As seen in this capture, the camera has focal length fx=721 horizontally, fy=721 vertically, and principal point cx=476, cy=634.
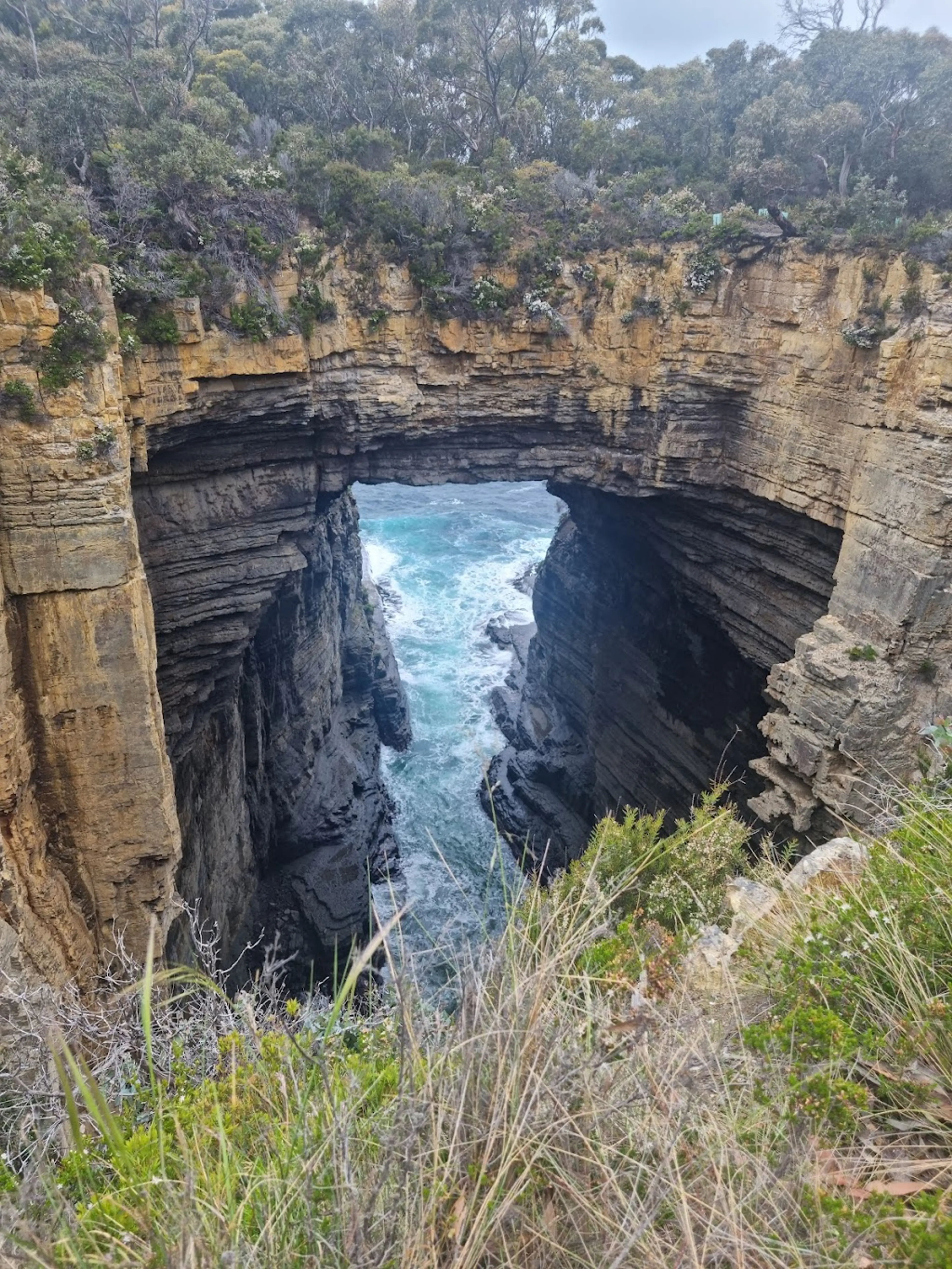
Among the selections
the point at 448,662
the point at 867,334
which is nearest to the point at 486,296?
the point at 867,334

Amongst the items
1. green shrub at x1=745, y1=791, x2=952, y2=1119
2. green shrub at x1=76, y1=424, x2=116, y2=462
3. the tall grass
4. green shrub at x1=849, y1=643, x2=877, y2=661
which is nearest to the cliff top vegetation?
green shrub at x1=76, y1=424, x2=116, y2=462

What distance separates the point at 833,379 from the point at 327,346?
7679 millimetres

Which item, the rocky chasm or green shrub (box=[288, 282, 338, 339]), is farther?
green shrub (box=[288, 282, 338, 339])

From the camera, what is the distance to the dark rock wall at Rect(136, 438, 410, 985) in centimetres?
1167

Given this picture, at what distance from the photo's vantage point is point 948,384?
355 inches

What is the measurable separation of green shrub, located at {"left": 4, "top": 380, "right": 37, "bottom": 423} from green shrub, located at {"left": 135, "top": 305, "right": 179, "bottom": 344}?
9.00 ft

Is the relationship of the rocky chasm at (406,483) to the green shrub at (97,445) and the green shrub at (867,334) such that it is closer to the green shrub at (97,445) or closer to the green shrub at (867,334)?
the green shrub at (97,445)

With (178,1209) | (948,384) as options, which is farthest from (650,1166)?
(948,384)

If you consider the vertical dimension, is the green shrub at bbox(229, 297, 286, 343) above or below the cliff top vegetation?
below

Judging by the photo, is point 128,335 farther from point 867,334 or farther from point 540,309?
point 867,334

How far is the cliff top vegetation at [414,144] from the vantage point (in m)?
10.1

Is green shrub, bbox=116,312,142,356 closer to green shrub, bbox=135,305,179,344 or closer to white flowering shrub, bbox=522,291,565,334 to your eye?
green shrub, bbox=135,305,179,344

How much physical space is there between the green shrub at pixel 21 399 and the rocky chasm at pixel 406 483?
0.12 metres

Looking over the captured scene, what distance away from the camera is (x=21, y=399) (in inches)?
277
